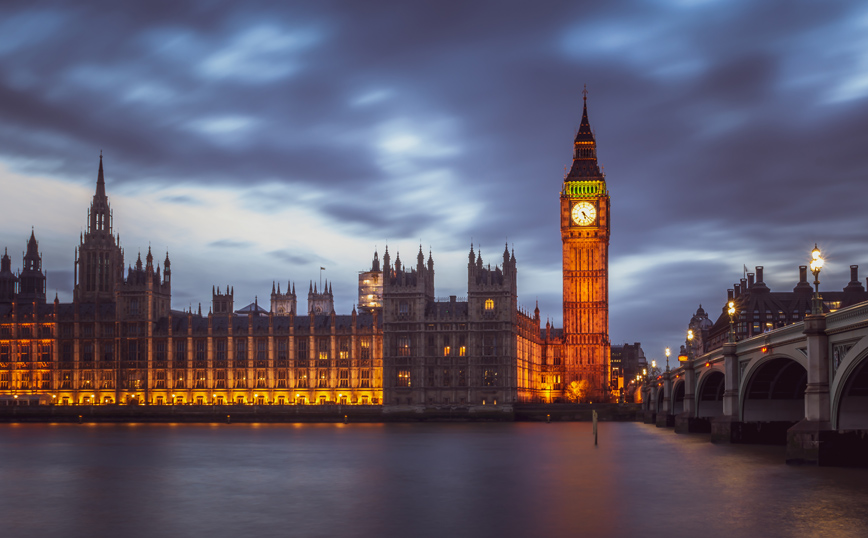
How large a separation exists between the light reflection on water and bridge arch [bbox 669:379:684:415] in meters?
37.9

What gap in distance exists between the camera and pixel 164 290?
172250 mm

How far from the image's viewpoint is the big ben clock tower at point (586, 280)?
167000 mm

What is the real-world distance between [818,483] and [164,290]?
14534 cm

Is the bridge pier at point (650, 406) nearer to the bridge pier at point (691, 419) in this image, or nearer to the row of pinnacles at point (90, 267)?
the bridge pier at point (691, 419)

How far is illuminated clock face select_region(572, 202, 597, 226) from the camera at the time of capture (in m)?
173

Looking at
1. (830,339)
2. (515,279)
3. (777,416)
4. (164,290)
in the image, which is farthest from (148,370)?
(830,339)

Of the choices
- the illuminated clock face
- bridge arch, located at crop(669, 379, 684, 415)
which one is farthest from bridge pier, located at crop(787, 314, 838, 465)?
the illuminated clock face

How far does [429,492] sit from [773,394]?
1316 inches

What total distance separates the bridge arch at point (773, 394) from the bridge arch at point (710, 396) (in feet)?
45.4

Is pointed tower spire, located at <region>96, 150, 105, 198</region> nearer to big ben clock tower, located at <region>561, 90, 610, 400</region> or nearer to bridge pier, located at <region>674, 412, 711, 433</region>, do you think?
big ben clock tower, located at <region>561, 90, 610, 400</region>

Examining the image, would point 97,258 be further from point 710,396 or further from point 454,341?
point 710,396

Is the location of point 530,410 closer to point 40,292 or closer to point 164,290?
point 164,290

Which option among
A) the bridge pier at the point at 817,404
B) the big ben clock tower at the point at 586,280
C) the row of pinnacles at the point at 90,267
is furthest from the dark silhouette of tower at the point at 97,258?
the bridge pier at the point at 817,404

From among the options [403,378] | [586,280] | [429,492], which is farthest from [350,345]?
[429,492]
